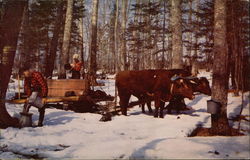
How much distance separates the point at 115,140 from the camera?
5.68 m

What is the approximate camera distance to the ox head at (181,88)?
905cm

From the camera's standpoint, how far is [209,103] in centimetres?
600

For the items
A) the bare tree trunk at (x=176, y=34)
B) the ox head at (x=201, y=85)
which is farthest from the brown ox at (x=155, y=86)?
the bare tree trunk at (x=176, y=34)

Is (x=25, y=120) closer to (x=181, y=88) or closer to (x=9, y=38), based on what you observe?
(x=9, y=38)

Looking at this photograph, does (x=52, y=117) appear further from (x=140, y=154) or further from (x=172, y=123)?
(x=140, y=154)

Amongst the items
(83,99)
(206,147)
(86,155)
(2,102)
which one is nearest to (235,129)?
(206,147)

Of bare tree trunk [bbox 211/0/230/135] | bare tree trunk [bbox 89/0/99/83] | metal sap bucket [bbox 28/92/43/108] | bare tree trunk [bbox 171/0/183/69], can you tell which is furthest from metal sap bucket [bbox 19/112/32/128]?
bare tree trunk [bbox 89/0/99/83]

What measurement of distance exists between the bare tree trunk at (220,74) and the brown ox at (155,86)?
2.97 metres

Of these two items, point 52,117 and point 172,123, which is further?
point 52,117

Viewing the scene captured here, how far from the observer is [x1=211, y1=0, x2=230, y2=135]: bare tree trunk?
599 centimetres

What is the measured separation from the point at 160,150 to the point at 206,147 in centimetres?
73

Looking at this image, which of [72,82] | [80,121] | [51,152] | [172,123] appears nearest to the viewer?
[51,152]

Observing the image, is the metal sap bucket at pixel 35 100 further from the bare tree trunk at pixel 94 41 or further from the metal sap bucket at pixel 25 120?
the bare tree trunk at pixel 94 41

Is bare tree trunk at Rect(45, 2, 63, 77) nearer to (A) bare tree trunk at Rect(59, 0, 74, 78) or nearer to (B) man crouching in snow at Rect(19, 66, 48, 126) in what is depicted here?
(A) bare tree trunk at Rect(59, 0, 74, 78)
